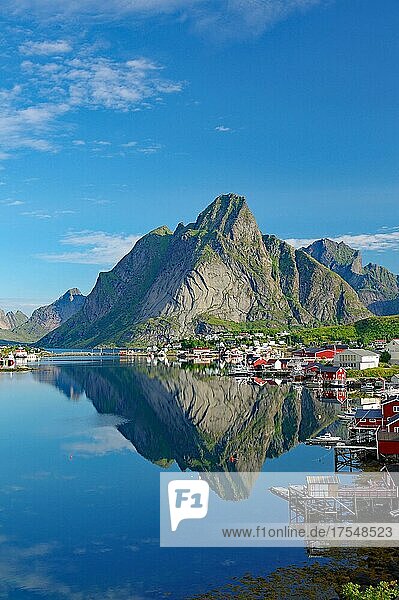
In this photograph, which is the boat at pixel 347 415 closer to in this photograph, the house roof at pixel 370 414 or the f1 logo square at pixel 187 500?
the house roof at pixel 370 414

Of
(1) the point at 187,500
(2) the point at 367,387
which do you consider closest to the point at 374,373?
(2) the point at 367,387

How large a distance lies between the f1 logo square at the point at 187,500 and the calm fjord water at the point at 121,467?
1.08 m

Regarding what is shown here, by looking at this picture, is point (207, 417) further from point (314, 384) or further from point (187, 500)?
point (314, 384)

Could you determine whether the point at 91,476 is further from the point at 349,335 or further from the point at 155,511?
the point at 349,335

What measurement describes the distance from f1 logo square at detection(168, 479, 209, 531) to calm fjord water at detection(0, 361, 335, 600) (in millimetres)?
1080

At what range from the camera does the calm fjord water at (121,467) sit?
24.0 meters

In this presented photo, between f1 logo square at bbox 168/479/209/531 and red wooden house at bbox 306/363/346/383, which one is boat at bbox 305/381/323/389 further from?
f1 logo square at bbox 168/479/209/531

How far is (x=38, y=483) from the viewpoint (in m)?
38.3

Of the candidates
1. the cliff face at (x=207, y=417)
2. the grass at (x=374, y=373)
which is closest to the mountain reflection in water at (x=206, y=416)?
the cliff face at (x=207, y=417)

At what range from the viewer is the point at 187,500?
1348 inches

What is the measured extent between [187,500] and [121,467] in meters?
9.80

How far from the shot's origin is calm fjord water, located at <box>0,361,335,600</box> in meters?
24.0

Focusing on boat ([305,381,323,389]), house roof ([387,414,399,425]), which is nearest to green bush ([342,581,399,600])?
house roof ([387,414,399,425])

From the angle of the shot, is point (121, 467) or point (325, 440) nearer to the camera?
point (121, 467)
